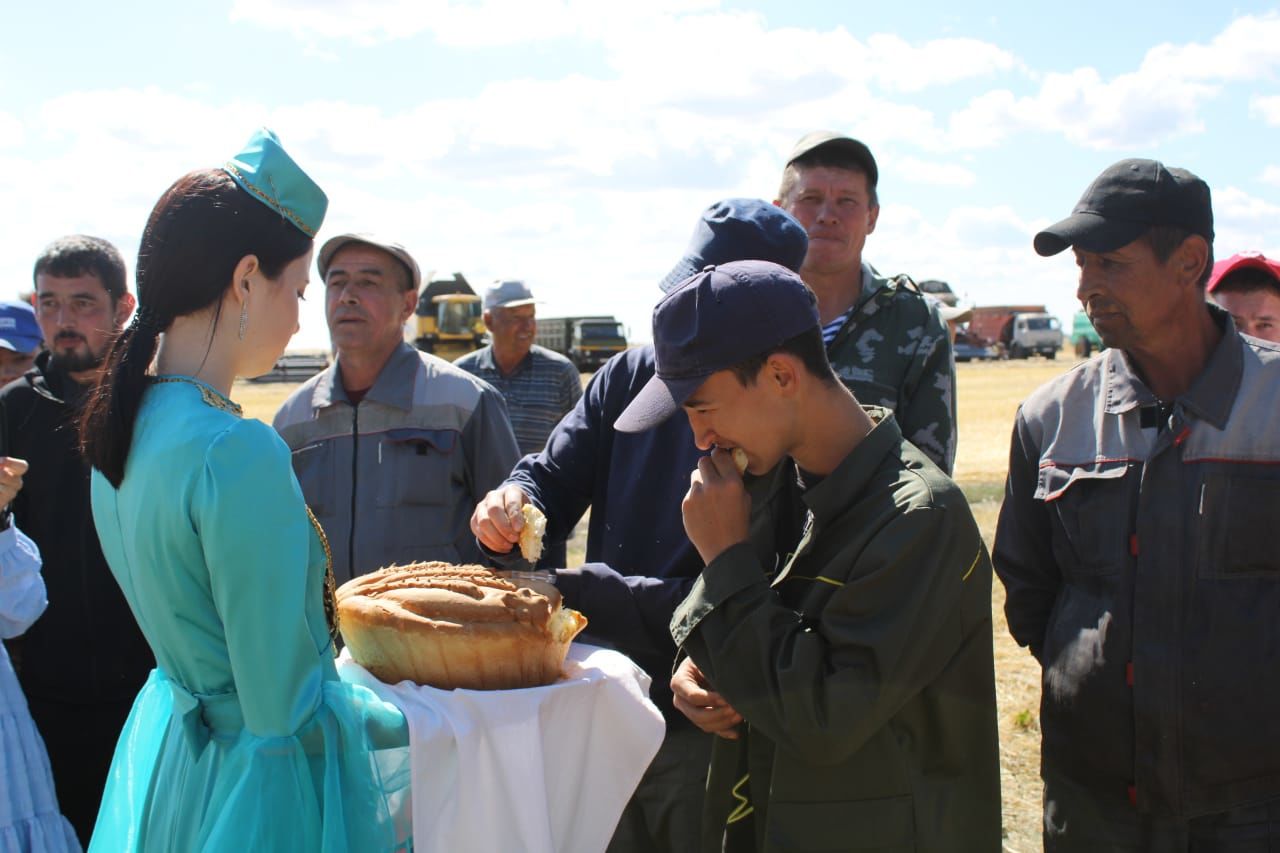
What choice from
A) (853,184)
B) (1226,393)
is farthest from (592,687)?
(853,184)

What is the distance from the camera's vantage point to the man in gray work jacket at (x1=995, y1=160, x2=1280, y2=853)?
9.04ft

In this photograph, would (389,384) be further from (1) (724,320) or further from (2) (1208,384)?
(2) (1208,384)

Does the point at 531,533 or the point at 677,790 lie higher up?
the point at 531,533

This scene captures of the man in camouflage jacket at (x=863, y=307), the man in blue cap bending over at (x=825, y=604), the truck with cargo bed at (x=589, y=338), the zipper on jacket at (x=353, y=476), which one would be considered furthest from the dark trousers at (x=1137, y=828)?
the truck with cargo bed at (x=589, y=338)

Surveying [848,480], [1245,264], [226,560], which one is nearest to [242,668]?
[226,560]

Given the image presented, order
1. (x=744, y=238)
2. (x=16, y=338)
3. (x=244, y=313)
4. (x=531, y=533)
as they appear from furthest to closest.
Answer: (x=16, y=338) < (x=744, y=238) < (x=531, y=533) < (x=244, y=313)

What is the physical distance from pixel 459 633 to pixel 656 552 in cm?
85

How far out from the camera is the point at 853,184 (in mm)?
4188

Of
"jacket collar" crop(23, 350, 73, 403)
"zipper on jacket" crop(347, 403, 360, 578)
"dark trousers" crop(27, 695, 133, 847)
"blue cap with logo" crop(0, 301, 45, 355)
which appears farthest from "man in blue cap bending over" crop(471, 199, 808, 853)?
"blue cap with logo" crop(0, 301, 45, 355)

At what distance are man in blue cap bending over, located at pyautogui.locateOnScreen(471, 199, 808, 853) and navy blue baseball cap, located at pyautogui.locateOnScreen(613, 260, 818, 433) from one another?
0.80 metres

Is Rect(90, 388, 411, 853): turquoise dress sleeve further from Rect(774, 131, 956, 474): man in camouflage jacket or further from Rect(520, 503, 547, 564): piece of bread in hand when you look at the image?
Rect(774, 131, 956, 474): man in camouflage jacket

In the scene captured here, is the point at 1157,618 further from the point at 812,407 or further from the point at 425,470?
the point at 425,470

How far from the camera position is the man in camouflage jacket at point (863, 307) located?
149 inches

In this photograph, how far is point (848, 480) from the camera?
7.39 ft
